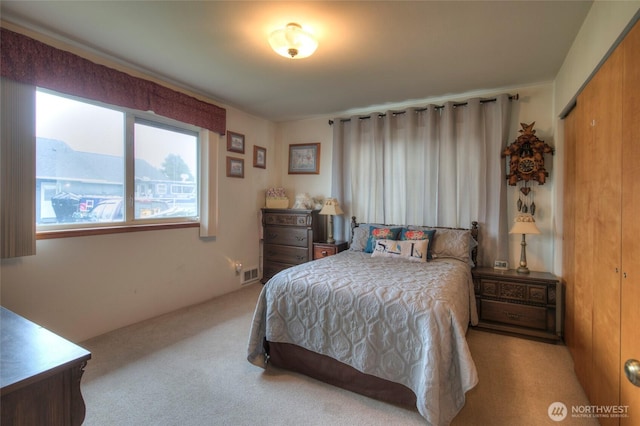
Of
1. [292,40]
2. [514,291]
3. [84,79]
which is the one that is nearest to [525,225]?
[514,291]

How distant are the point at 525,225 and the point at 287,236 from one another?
275cm

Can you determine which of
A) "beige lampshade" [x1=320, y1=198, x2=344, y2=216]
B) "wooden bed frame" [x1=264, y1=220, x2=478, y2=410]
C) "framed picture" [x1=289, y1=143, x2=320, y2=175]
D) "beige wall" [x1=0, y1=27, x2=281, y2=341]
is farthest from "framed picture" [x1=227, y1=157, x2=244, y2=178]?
"wooden bed frame" [x1=264, y1=220, x2=478, y2=410]

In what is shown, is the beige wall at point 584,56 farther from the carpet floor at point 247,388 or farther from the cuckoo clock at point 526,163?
the carpet floor at point 247,388

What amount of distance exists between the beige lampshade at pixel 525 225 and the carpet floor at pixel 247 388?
0.99 metres

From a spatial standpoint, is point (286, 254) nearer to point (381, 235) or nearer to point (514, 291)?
point (381, 235)

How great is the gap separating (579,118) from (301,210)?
2.89 metres

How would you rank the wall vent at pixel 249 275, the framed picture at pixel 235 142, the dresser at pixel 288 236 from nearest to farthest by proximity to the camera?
the framed picture at pixel 235 142
the dresser at pixel 288 236
the wall vent at pixel 249 275

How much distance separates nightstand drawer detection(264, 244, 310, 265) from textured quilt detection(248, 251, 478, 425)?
1571 millimetres

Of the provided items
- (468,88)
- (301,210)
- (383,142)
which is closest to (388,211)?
(383,142)

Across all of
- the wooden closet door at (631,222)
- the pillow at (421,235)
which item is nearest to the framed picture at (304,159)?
the pillow at (421,235)

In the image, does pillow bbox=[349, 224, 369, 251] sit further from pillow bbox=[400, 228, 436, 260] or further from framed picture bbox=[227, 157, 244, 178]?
framed picture bbox=[227, 157, 244, 178]

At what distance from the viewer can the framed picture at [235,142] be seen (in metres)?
3.90

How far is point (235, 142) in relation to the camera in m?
→ 4.00

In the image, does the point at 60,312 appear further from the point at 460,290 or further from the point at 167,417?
the point at 460,290
